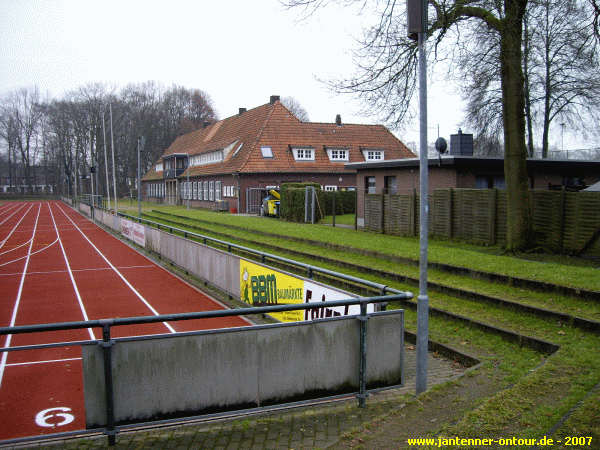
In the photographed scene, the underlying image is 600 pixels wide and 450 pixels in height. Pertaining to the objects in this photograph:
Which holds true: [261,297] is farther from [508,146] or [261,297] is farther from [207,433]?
[508,146]

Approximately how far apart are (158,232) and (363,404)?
17.5m

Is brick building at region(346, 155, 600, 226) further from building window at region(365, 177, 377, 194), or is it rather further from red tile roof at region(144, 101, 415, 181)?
red tile roof at region(144, 101, 415, 181)

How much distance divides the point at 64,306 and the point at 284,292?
7.21m

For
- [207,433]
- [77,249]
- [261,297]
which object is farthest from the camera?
[77,249]

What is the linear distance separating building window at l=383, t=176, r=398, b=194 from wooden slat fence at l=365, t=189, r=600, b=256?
3.83 meters

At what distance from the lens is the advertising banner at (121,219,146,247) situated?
25.4 m

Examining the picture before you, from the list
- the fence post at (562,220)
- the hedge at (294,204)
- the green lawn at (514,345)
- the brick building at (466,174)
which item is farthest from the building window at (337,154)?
the fence post at (562,220)

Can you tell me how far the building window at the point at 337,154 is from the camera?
4588 centimetres

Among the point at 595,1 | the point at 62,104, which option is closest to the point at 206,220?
the point at 595,1

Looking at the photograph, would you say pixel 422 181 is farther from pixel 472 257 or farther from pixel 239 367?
pixel 472 257

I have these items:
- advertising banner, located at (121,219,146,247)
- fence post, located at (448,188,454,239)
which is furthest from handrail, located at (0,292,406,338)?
advertising banner, located at (121,219,146,247)

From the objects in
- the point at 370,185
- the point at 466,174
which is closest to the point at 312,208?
the point at 370,185

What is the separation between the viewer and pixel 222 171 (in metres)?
45.9

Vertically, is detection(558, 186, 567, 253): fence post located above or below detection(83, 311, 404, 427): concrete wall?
above
